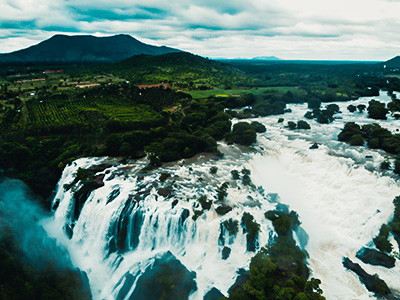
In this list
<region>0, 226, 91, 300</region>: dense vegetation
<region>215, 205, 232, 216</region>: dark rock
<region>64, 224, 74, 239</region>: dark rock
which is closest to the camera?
<region>0, 226, 91, 300</region>: dense vegetation

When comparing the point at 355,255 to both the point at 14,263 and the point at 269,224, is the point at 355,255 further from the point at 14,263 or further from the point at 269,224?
the point at 14,263

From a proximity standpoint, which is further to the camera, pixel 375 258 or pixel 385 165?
pixel 385 165

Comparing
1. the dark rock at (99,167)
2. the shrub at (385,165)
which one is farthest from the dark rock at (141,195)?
the shrub at (385,165)

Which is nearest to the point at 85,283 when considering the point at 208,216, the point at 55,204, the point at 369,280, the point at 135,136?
the point at 208,216

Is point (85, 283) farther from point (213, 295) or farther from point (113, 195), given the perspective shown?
point (213, 295)

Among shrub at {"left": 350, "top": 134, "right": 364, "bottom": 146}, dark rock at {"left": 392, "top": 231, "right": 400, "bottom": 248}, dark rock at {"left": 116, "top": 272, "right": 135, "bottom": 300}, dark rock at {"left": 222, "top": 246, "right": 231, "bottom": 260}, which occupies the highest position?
shrub at {"left": 350, "top": 134, "right": 364, "bottom": 146}

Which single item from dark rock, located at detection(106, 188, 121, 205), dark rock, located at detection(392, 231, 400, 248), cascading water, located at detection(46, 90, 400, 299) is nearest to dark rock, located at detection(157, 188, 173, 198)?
cascading water, located at detection(46, 90, 400, 299)

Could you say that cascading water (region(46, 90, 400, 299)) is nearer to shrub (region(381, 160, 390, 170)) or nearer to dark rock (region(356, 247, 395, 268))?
dark rock (region(356, 247, 395, 268))
